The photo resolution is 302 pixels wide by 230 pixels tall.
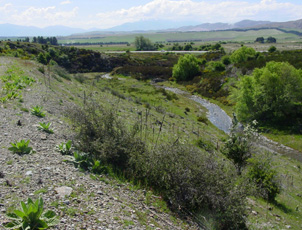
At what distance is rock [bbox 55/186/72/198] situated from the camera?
689 cm

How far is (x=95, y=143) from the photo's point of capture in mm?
10023

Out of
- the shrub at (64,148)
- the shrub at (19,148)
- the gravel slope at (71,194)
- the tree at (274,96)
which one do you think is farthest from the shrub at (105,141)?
the tree at (274,96)

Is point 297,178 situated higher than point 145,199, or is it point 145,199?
point 145,199

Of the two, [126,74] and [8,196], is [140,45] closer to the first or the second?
[126,74]

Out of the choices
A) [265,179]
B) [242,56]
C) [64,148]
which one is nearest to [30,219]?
[64,148]

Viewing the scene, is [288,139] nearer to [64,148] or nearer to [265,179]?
[265,179]

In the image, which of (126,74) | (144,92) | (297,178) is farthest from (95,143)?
(126,74)

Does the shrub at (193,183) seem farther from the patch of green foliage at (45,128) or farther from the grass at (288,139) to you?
the grass at (288,139)

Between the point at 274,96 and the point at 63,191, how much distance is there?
1249 inches

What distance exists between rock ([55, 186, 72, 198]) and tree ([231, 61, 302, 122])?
2987cm

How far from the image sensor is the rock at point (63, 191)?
22.6 ft

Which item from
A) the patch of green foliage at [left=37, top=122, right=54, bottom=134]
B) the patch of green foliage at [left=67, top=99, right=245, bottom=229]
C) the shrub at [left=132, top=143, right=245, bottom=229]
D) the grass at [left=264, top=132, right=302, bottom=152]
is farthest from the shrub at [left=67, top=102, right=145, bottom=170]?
the grass at [left=264, top=132, right=302, bottom=152]

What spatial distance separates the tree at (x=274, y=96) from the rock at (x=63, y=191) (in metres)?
29.9

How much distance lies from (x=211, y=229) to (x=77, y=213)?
4637 mm
